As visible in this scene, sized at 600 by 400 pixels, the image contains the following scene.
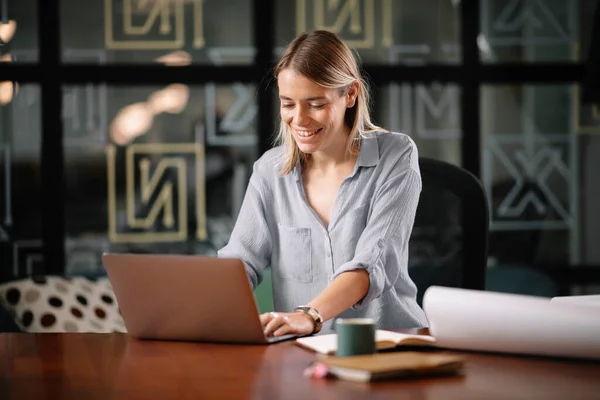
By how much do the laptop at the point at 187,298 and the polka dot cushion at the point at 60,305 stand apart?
5.40 ft

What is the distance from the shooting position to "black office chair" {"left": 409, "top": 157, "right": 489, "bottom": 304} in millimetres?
2273

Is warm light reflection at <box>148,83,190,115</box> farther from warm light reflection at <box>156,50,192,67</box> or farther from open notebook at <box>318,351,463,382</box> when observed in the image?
open notebook at <box>318,351,463,382</box>

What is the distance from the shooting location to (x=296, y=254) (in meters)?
2.29

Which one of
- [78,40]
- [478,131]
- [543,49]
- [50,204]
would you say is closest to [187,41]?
[78,40]

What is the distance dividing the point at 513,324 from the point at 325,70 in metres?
0.91

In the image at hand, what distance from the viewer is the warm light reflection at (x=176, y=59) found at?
12.7 feet

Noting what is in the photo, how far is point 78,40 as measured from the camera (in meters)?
3.83

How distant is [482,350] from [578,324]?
19 cm

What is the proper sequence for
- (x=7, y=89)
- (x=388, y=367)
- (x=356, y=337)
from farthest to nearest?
(x=7, y=89) → (x=356, y=337) → (x=388, y=367)

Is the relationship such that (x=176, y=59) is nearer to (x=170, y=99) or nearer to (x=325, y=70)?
(x=170, y=99)

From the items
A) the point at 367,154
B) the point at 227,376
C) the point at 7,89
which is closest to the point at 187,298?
the point at 227,376

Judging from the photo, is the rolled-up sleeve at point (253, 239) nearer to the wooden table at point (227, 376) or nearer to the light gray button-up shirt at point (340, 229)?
the light gray button-up shirt at point (340, 229)

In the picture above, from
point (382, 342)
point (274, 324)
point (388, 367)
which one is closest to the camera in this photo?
point (388, 367)

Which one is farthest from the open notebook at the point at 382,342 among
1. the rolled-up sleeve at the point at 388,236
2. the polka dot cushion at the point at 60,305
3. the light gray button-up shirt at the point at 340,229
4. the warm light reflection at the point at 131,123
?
the warm light reflection at the point at 131,123
